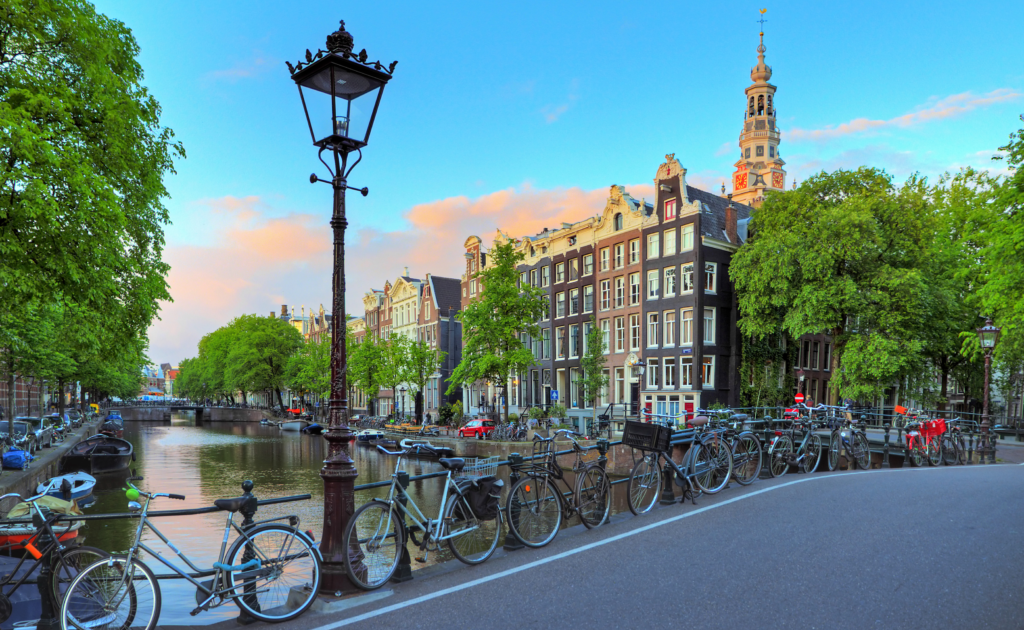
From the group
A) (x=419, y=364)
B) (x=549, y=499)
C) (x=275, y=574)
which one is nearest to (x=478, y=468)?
(x=549, y=499)

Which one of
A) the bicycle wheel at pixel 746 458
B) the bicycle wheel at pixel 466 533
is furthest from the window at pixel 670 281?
the bicycle wheel at pixel 466 533

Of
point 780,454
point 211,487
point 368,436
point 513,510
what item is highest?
point 513,510

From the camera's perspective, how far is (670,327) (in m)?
43.5

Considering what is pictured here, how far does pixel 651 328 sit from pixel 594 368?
164 inches

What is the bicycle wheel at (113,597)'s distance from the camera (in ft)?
18.0

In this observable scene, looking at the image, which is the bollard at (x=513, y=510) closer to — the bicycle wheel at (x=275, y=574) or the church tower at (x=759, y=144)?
the bicycle wheel at (x=275, y=574)

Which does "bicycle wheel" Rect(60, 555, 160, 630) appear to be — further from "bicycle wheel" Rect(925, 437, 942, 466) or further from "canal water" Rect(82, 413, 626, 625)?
"bicycle wheel" Rect(925, 437, 942, 466)

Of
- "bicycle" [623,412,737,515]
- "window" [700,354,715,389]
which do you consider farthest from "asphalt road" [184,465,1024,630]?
"window" [700,354,715,389]

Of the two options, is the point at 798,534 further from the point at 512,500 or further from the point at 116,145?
the point at 116,145

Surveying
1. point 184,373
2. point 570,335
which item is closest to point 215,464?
point 570,335

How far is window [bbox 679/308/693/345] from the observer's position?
4184cm

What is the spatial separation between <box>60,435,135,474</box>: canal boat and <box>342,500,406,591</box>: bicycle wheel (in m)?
32.1

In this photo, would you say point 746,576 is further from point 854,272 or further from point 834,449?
point 854,272

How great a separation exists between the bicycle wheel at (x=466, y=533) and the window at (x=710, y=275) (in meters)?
35.9
